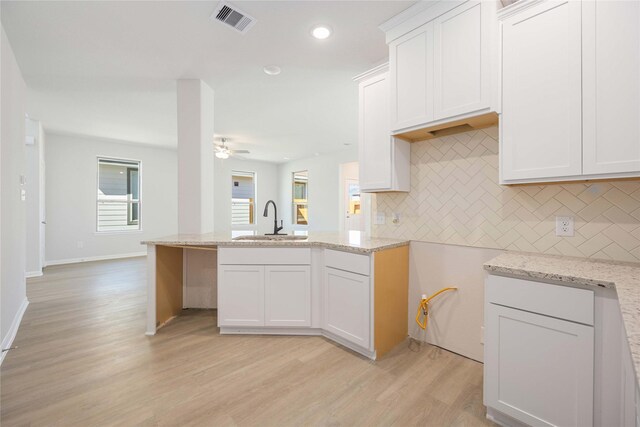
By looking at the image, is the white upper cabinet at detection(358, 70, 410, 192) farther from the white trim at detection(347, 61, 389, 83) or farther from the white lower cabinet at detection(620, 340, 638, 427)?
the white lower cabinet at detection(620, 340, 638, 427)

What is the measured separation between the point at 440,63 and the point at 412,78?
0.22m

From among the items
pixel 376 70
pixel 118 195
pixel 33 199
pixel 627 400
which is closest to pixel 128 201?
pixel 118 195

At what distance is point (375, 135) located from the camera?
8.22 feet

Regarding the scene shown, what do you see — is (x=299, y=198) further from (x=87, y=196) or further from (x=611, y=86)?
(x=611, y=86)

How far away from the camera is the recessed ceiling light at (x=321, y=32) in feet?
7.64

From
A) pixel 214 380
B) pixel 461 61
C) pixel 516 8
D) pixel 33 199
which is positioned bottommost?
pixel 214 380

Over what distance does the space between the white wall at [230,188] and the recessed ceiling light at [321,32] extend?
6.09 metres

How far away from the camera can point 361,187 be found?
8.60 feet

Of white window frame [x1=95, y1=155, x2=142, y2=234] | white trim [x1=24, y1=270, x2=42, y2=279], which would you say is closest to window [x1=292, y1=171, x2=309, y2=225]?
white window frame [x1=95, y1=155, x2=142, y2=234]

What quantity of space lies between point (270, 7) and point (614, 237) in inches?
104

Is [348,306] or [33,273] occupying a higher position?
[348,306]

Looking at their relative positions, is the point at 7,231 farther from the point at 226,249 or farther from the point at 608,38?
the point at 608,38

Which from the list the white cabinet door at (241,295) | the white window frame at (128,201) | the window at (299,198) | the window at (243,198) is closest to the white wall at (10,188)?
the white cabinet door at (241,295)

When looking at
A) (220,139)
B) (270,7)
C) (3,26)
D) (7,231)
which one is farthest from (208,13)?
(220,139)
